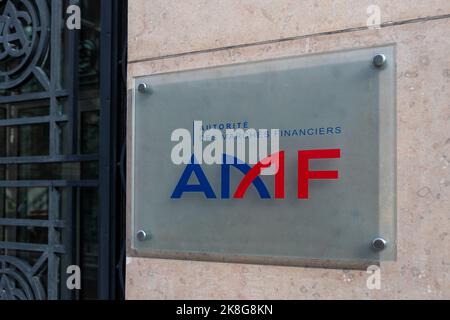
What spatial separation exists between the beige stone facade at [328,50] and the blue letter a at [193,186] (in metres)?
Answer: 0.39

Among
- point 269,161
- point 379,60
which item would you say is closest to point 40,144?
point 269,161

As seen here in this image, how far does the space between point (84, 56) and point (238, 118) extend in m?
1.75

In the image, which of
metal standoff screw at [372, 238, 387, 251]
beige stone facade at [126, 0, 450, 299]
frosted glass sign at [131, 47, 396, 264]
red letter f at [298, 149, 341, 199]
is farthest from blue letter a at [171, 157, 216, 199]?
metal standoff screw at [372, 238, 387, 251]

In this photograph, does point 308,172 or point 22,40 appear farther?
point 22,40

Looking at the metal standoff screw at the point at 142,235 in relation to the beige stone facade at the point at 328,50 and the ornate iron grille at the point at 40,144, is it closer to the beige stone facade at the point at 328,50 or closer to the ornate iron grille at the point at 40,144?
the beige stone facade at the point at 328,50

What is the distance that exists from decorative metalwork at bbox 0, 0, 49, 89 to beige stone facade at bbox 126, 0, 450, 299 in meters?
1.23

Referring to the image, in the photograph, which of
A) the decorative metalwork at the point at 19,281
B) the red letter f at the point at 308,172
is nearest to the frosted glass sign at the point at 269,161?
the red letter f at the point at 308,172

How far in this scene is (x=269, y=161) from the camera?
229 centimetres

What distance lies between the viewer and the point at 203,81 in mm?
2479

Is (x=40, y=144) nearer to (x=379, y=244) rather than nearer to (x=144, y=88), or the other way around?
(x=144, y=88)

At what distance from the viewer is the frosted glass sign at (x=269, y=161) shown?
2062 millimetres

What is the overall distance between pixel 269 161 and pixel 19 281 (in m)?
2.53

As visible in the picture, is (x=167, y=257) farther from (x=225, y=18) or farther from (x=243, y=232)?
Answer: (x=225, y=18)
